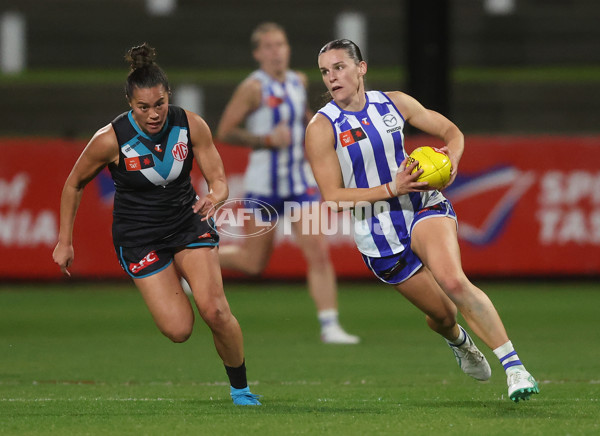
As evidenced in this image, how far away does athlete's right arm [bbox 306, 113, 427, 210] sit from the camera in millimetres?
6137

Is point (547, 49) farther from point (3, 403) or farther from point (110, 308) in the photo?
point (3, 403)

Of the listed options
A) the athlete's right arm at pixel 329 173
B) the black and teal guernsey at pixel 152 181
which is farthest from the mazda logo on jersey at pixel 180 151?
the athlete's right arm at pixel 329 173

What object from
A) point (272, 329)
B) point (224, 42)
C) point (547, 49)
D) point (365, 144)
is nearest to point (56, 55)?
point (224, 42)

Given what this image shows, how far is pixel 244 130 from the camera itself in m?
9.67

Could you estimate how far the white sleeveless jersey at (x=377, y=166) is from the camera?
21.0 ft

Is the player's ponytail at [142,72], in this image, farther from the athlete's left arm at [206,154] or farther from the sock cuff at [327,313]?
the sock cuff at [327,313]

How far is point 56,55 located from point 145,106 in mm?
14572

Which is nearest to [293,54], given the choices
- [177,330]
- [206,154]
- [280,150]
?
[280,150]

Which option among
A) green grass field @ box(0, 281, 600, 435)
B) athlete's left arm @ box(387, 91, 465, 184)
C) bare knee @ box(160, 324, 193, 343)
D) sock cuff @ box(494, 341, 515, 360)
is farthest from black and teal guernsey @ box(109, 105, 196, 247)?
sock cuff @ box(494, 341, 515, 360)

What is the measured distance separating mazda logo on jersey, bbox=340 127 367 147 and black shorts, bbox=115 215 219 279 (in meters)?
0.99

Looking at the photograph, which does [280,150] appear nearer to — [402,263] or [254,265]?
[254,265]

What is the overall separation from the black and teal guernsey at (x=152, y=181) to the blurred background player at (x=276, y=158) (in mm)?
2973

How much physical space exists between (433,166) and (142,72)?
174 centimetres

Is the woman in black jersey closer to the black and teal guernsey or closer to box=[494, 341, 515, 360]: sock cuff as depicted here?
the black and teal guernsey
